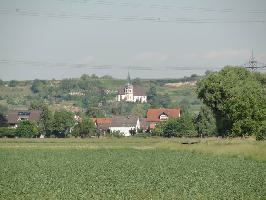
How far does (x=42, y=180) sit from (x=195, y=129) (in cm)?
10134

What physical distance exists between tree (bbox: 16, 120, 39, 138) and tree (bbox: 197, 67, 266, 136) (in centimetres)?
3895

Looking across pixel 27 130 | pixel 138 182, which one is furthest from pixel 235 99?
pixel 27 130

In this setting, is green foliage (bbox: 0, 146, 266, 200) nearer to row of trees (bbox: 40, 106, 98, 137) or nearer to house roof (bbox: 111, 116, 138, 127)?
row of trees (bbox: 40, 106, 98, 137)

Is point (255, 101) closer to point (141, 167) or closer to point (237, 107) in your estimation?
point (237, 107)

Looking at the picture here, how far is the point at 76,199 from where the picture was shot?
80.3 ft

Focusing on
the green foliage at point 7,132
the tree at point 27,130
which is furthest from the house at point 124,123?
the green foliage at point 7,132

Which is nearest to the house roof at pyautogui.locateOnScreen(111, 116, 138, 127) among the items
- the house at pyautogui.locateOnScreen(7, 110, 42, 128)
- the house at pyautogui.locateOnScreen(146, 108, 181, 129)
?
the house at pyautogui.locateOnScreen(146, 108, 181, 129)

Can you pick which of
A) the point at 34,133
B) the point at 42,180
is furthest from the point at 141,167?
the point at 34,133

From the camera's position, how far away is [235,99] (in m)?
80.7

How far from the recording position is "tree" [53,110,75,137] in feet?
433

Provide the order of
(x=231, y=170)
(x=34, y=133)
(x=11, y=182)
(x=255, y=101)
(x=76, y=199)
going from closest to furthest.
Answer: (x=76, y=199) < (x=11, y=182) < (x=231, y=170) < (x=255, y=101) < (x=34, y=133)

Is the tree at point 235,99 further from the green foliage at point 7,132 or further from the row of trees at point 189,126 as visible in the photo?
the green foliage at point 7,132

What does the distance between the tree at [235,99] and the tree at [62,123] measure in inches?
1587

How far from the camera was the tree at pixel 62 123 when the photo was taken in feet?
433
